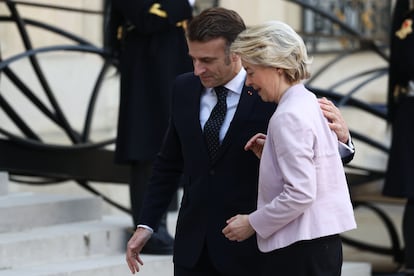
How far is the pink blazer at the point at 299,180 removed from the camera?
324 centimetres

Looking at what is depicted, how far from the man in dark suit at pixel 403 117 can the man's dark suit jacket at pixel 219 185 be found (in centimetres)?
297

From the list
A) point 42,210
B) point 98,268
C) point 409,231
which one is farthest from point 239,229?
point 409,231

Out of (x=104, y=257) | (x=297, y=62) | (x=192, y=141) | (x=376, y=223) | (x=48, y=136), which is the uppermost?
(x=297, y=62)

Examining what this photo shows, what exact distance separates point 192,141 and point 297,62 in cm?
54

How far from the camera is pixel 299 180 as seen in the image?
10.6 ft

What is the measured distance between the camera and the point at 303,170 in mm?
3232

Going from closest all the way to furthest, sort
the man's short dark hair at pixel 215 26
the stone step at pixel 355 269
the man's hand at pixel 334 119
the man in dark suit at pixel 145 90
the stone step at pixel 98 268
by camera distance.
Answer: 1. the man's hand at pixel 334 119
2. the man's short dark hair at pixel 215 26
3. the stone step at pixel 98 268
4. the man in dark suit at pixel 145 90
5. the stone step at pixel 355 269

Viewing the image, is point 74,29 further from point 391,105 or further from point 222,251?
point 222,251

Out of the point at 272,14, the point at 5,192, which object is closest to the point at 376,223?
the point at 272,14

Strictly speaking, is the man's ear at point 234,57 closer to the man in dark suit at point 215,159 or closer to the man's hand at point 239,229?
the man in dark suit at point 215,159

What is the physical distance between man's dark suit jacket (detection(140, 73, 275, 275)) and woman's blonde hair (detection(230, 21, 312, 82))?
0.37m

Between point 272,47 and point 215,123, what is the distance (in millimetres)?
502

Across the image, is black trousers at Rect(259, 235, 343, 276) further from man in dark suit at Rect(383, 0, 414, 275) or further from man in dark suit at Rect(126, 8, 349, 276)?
man in dark suit at Rect(383, 0, 414, 275)

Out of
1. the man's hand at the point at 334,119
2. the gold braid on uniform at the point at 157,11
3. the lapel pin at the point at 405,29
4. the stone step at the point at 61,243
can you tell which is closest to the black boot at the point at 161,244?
the stone step at the point at 61,243
